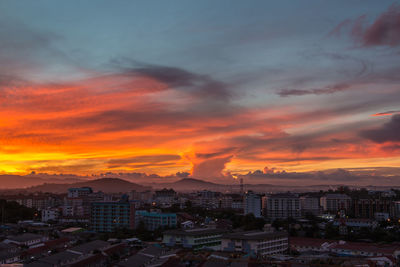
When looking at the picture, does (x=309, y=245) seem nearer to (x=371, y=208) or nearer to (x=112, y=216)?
(x=112, y=216)

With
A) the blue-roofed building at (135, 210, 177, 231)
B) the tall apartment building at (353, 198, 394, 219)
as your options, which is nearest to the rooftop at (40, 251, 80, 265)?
the blue-roofed building at (135, 210, 177, 231)

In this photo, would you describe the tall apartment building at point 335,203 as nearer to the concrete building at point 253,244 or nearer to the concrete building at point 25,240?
the concrete building at point 253,244

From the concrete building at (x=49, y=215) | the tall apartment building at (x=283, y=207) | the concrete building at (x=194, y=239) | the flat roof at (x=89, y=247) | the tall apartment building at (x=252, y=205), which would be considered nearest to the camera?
the flat roof at (x=89, y=247)

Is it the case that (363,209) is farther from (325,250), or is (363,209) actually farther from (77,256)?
(77,256)

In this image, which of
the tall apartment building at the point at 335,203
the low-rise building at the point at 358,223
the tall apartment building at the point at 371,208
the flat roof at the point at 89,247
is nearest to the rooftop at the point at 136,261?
the flat roof at the point at 89,247

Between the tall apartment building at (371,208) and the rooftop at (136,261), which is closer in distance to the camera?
the rooftop at (136,261)

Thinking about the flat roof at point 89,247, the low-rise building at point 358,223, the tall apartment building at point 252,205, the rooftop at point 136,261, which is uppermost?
the tall apartment building at point 252,205

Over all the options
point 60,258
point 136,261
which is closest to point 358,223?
point 136,261
